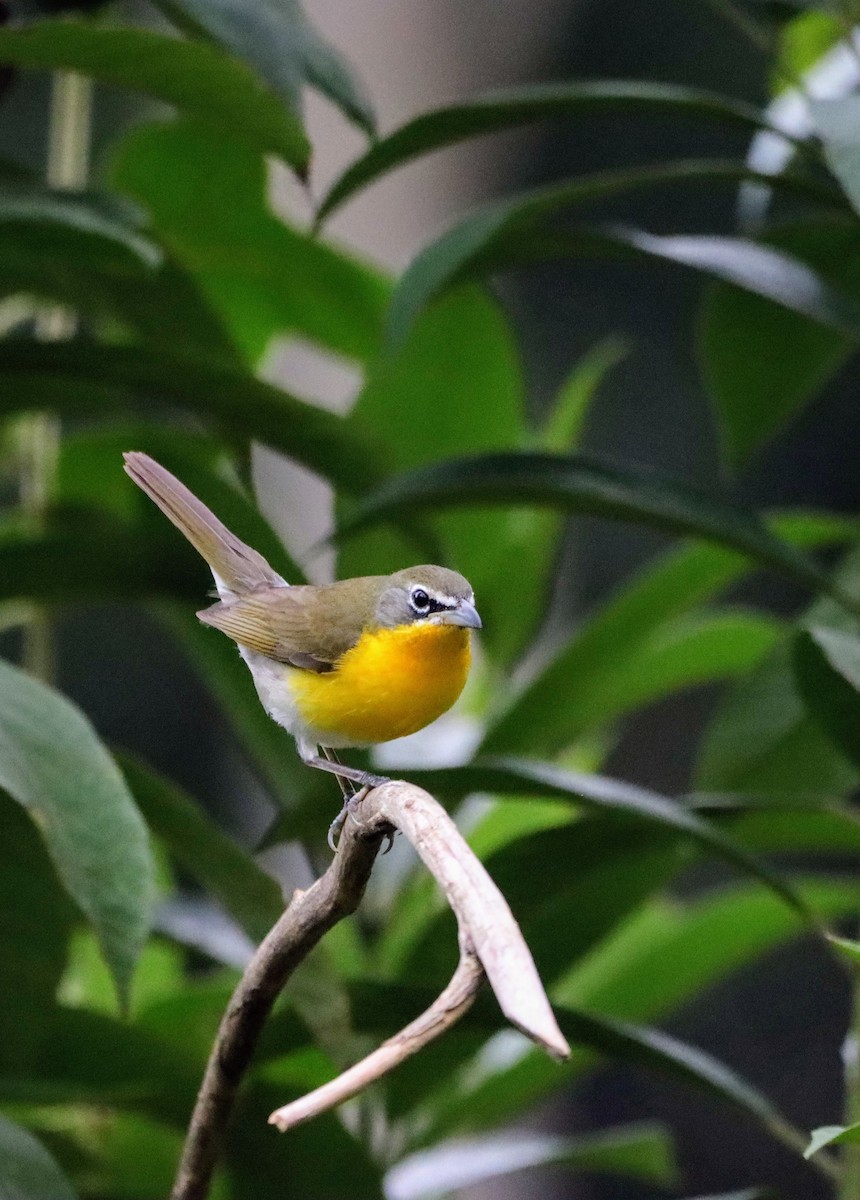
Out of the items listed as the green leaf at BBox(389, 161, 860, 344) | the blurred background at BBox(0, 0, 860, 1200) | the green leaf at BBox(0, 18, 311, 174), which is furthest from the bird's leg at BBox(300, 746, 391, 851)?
the blurred background at BBox(0, 0, 860, 1200)

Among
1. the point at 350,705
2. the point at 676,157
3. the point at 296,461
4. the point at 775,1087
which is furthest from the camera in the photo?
the point at 676,157

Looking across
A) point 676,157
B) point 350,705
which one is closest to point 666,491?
point 350,705

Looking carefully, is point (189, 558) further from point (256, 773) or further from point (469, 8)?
point (469, 8)

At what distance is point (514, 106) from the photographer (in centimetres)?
124

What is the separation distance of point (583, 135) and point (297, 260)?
296cm

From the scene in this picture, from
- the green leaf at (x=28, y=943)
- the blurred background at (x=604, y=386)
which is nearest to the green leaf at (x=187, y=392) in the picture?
the green leaf at (x=28, y=943)

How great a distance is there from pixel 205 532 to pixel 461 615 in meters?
0.18

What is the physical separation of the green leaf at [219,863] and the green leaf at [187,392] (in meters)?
0.32

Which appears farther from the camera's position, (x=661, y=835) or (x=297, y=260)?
(x=297, y=260)

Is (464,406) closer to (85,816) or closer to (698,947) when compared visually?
(698,947)

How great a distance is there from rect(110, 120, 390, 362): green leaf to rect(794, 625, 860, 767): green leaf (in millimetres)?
706

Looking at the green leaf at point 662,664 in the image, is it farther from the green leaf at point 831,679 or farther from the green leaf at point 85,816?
the green leaf at point 85,816

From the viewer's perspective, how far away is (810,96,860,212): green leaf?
0.96m

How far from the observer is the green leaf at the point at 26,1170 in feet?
3.02
